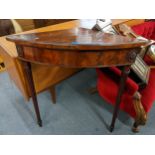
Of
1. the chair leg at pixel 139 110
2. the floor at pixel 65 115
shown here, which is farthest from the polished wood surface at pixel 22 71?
the chair leg at pixel 139 110

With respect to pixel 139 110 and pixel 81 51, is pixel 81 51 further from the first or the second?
pixel 139 110

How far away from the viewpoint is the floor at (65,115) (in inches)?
58.7

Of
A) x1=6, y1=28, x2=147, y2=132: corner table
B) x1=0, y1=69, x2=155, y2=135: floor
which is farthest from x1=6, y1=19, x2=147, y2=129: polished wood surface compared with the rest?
x1=0, y1=69, x2=155, y2=135: floor

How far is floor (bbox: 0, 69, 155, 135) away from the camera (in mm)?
1492

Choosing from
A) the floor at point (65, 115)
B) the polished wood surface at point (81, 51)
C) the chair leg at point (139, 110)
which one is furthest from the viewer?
the floor at point (65, 115)

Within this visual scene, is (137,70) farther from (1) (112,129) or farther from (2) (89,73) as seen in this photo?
(2) (89,73)

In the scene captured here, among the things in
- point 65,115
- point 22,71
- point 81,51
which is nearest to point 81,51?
point 81,51

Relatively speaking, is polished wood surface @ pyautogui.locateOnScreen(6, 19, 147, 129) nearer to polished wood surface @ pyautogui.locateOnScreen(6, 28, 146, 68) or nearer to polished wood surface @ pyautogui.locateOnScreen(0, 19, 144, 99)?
polished wood surface @ pyautogui.locateOnScreen(6, 28, 146, 68)

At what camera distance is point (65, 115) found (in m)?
1.64

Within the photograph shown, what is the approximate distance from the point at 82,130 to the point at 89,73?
939mm

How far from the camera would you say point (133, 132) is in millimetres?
1464

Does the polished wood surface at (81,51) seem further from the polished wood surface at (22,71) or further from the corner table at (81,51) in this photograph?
the polished wood surface at (22,71)

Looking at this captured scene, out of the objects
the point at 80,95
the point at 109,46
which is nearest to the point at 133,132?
the point at 80,95

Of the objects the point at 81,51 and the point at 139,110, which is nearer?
the point at 81,51
